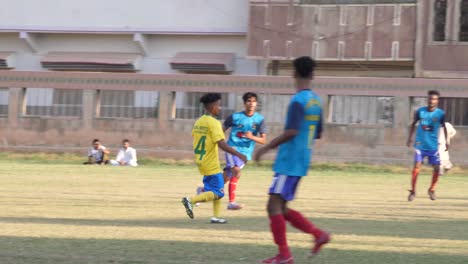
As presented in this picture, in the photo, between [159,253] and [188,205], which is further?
[188,205]

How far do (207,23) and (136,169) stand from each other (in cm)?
1356

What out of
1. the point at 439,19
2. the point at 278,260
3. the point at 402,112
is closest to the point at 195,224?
the point at 278,260

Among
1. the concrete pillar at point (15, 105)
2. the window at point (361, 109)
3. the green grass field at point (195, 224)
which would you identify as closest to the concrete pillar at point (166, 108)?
the concrete pillar at point (15, 105)

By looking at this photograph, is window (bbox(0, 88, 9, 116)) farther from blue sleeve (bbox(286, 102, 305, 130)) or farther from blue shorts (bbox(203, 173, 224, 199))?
blue sleeve (bbox(286, 102, 305, 130))

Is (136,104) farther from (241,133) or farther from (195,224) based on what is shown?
(195,224)

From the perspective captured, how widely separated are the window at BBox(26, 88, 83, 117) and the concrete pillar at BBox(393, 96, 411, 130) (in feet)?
34.9

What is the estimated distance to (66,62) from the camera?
4331 cm

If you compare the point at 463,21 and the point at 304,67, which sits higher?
the point at 463,21

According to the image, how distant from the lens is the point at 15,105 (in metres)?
35.8

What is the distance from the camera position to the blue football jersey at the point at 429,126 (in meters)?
18.5

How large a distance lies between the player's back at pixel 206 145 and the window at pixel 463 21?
25373mm

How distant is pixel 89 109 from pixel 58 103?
1.13m

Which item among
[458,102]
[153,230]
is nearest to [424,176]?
[458,102]

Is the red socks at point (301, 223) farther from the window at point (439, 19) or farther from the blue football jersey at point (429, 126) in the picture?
the window at point (439, 19)
